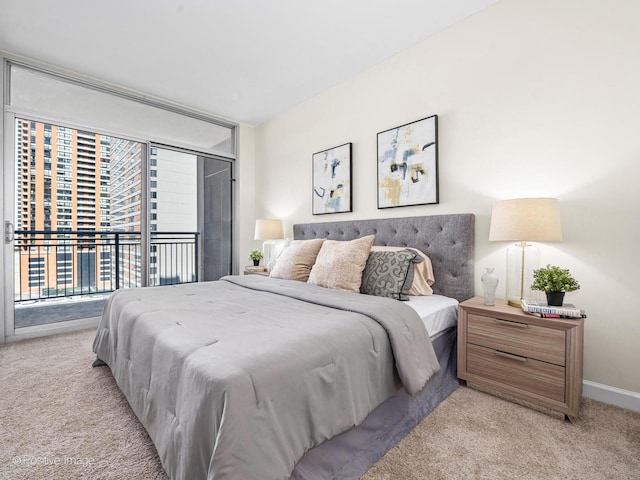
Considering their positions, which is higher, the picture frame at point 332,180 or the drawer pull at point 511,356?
the picture frame at point 332,180

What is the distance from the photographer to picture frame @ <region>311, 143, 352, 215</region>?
326cm

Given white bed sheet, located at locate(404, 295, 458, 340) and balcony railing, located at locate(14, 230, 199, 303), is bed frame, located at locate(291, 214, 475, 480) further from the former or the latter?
balcony railing, located at locate(14, 230, 199, 303)

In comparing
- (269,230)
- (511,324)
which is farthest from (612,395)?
(269,230)

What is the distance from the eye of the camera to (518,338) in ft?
5.75

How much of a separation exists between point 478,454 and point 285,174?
137 inches

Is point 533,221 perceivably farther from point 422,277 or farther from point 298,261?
point 298,261

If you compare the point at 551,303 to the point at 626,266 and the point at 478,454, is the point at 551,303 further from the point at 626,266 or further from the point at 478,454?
the point at 478,454

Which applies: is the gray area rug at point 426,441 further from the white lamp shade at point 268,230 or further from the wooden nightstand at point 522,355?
the white lamp shade at point 268,230

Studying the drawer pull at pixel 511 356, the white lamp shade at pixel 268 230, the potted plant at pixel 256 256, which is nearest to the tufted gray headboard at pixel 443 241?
the drawer pull at pixel 511 356

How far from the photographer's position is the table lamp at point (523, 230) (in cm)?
176

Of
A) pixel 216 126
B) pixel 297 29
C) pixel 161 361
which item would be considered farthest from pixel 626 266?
pixel 216 126

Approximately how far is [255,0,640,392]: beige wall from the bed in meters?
0.84

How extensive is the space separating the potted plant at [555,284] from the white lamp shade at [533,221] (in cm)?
19

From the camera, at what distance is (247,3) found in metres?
2.23
